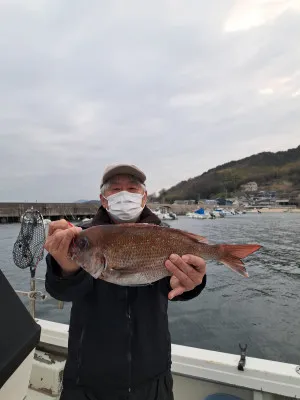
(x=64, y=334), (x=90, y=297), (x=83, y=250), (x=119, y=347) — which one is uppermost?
(x=83, y=250)

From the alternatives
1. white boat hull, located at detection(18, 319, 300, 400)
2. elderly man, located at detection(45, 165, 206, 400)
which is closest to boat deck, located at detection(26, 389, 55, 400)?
white boat hull, located at detection(18, 319, 300, 400)

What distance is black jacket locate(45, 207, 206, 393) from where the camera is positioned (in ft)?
7.07

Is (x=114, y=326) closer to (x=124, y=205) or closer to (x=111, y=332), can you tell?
(x=111, y=332)

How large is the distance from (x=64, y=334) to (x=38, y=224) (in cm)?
164

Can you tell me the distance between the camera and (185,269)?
211 centimetres

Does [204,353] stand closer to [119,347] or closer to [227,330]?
[119,347]

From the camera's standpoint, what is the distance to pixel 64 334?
4.21 metres

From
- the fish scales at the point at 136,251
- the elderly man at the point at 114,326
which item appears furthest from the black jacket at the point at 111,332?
the fish scales at the point at 136,251

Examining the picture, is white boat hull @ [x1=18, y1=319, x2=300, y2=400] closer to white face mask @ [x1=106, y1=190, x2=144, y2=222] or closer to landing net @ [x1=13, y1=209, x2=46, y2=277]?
landing net @ [x1=13, y1=209, x2=46, y2=277]

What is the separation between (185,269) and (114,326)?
27.3 inches

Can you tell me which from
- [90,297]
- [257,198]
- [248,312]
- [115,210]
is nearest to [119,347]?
[90,297]

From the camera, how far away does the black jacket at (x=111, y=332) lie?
2.16 meters

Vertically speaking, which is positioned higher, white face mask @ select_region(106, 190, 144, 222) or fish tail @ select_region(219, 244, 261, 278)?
white face mask @ select_region(106, 190, 144, 222)

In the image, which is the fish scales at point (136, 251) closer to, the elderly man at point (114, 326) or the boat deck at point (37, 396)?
the elderly man at point (114, 326)
